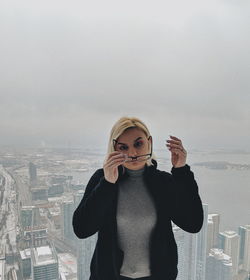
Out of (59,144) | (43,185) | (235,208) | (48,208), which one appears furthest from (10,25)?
(235,208)

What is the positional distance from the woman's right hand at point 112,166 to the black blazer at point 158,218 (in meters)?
0.02

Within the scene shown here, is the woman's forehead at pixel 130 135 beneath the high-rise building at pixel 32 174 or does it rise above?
above

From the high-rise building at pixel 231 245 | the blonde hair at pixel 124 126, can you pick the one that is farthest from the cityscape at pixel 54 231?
the blonde hair at pixel 124 126

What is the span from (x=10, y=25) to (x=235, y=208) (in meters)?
1.79

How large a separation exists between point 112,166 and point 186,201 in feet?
0.75

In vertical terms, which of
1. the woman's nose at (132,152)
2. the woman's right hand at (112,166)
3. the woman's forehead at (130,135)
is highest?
the woman's forehead at (130,135)

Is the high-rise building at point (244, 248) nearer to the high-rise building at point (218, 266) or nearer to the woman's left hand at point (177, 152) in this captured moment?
the high-rise building at point (218, 266)

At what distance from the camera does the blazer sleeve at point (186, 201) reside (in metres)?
0.72

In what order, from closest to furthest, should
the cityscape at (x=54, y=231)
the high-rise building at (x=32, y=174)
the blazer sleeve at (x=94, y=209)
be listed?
the blazer sleeve at (x=94, y=209)
the cityscape at (x=54, y=231)
the high-rise building at (x=32, y=174)

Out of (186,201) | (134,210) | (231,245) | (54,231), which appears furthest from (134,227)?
(231,245)

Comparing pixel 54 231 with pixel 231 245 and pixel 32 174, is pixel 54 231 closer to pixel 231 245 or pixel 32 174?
pixel 32 174

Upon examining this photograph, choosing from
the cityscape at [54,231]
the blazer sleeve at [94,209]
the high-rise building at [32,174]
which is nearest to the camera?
the blazer sleeve at [94,209]

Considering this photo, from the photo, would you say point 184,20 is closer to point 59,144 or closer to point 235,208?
point 59,144

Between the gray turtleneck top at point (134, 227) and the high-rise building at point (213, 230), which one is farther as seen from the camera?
the high-rise building at point (213, 230)
